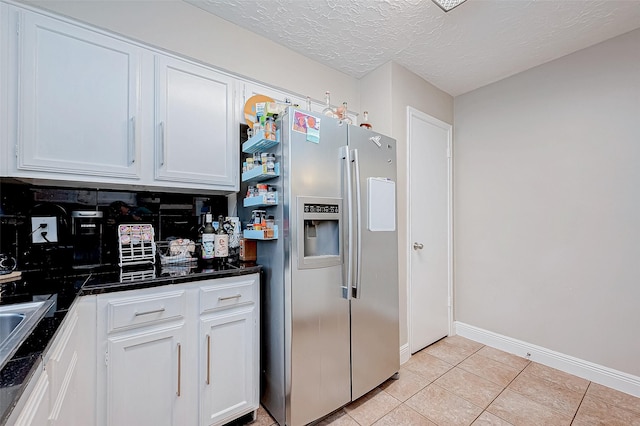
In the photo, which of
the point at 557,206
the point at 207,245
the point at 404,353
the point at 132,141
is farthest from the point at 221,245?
the point at 557,206

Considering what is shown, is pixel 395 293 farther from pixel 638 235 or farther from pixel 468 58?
pixel 468 58

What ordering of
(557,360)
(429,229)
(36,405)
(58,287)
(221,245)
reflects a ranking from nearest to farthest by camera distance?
(36,405)
(58,287)
(221,245)
(557,360)
(429,229)

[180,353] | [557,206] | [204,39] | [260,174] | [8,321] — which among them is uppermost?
[204,39]

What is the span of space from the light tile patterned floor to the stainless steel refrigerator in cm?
13

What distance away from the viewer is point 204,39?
5.97 feet

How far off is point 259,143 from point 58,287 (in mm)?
1223

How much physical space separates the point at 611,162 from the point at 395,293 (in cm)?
194

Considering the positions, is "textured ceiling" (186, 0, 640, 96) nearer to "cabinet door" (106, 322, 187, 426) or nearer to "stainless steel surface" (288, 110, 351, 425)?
"stainless steel surface" (288, 110, 351, 425)

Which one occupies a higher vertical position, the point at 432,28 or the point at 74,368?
the point at 432,28

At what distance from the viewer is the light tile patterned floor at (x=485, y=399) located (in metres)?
1.68

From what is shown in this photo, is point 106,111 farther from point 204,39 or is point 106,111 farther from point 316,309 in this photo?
point 316,309

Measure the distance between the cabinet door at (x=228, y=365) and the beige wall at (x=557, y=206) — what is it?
2371 mm

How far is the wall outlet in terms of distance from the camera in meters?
1.52

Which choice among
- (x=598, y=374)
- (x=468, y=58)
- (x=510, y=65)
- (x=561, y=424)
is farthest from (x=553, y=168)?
(x=561, y=424)
